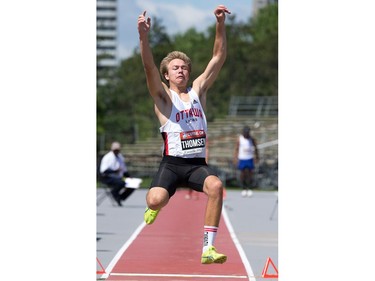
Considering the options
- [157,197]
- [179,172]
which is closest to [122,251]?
[179,172]

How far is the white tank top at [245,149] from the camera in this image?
88.3 ft

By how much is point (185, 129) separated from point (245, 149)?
57.9 feet

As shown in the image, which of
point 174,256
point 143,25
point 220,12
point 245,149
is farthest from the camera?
point 245,149

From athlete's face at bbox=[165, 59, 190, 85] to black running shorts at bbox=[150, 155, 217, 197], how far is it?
2.36 ft

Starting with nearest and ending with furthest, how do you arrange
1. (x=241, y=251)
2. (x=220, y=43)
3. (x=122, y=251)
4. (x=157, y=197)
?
(x=157, y=197)
(x=220, y=43)
(x=122, y=251)
(x=241, y=251)

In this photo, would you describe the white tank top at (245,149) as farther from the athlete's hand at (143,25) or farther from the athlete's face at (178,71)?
the athlete's hand at (143,25)

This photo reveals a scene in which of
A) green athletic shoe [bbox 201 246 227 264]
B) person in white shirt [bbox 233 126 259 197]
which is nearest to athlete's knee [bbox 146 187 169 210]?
green athletic shoe [bbox 201 246 227 264]

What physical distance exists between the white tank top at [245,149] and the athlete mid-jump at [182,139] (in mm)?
17219

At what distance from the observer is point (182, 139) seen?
31.1 feet

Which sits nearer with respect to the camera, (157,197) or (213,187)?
(213,187)

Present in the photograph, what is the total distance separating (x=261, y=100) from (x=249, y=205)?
23.0m

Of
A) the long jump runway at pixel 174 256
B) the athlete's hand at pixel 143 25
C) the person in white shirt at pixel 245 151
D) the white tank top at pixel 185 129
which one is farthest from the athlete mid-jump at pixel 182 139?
the person in white shirt at pixel 245 151

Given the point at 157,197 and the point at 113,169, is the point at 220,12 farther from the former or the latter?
the point at 113,169
